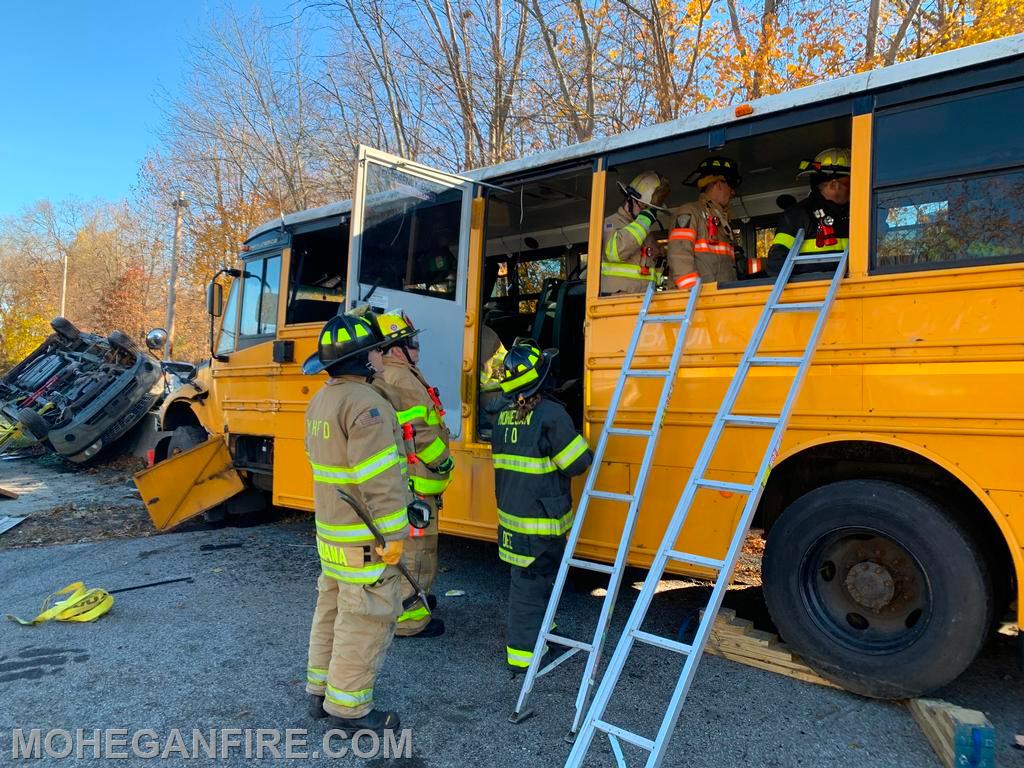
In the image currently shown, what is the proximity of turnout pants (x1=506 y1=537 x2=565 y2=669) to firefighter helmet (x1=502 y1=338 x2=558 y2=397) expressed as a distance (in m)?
0.80

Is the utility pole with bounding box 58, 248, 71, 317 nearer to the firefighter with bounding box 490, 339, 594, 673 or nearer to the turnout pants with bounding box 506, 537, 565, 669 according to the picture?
the firefighter with bounding box 490, 339, 594, 673

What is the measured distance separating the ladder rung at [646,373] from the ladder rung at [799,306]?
Answer: 62 centimetres

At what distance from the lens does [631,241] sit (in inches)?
147

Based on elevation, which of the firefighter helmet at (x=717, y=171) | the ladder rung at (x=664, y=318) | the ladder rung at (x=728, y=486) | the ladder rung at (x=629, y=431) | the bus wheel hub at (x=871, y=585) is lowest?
the bus wheel hub at (x=871, y=585)

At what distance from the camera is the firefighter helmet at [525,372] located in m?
3.41

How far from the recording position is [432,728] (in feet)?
9.45

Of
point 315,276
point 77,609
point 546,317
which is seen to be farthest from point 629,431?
point 77,609

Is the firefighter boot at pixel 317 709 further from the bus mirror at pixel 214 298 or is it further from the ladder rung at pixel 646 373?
the bus mirror at pixel 214 298

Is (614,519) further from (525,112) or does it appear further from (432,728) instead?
(525,112)

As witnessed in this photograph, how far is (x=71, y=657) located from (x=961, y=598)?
14.5ft

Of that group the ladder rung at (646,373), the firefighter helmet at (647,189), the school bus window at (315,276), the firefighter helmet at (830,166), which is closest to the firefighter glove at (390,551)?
the ladder rung at (646,373)

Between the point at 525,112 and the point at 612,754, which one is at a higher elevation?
the point at 525,112

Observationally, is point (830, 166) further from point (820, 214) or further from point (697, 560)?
point (697, 560)

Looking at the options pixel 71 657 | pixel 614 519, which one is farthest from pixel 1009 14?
pixel 71 657
